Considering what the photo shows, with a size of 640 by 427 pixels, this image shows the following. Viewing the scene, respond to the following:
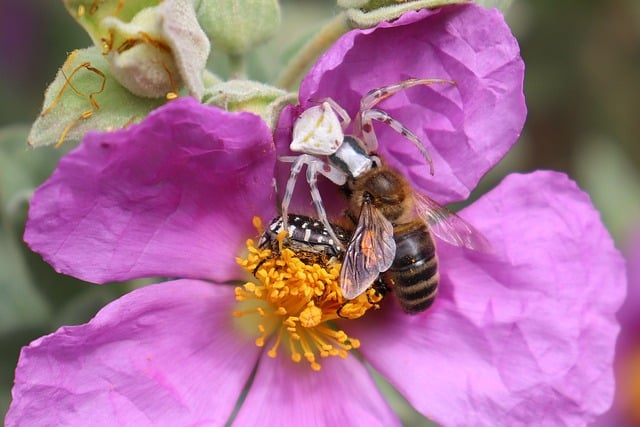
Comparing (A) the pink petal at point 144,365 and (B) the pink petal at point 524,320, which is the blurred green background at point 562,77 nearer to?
(B) the pink petal at point 524,320

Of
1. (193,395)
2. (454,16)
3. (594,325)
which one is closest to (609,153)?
(594,325)

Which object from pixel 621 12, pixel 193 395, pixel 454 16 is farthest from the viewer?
pixel 621 12

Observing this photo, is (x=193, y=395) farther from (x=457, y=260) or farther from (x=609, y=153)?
(x=609, y=153)

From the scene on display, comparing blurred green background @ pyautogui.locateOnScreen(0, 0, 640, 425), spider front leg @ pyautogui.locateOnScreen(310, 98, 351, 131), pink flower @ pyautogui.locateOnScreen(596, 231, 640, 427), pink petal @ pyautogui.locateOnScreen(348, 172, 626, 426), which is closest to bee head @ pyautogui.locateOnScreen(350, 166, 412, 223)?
spider front leg @ pyautogui.locateOnScreen(310, 98, 351, 131)

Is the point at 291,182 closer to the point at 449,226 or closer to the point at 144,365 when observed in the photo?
the point at 449,226

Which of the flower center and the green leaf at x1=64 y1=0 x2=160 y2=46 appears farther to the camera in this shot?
the flower center

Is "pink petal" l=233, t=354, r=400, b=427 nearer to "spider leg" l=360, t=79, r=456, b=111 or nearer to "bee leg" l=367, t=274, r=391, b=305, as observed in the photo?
"bee leg" l=367, t=274, r=391, b=305
